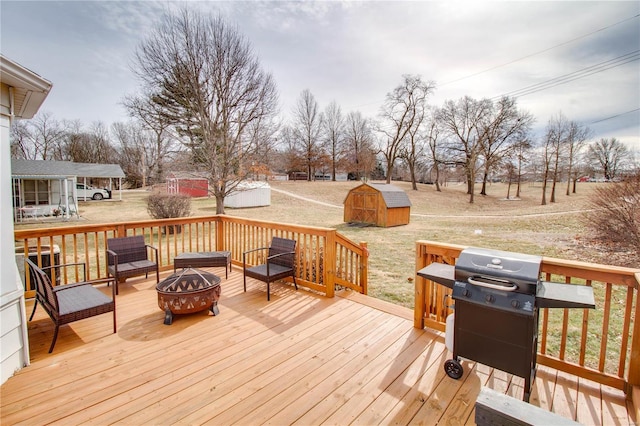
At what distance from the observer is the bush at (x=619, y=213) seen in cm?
771

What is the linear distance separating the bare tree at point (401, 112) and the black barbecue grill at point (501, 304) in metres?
28.8

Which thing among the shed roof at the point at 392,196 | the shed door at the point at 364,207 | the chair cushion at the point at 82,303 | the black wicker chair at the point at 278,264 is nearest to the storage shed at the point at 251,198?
the shed door at the point at 364,207

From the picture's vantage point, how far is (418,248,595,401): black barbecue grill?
1.98 metres

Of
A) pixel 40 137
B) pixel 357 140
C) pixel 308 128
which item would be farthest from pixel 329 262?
pixel 40 137

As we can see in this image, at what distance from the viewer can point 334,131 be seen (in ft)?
125

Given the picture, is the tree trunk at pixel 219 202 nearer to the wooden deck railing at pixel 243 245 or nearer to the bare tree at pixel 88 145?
the wooden deck railing at pixel 243 245

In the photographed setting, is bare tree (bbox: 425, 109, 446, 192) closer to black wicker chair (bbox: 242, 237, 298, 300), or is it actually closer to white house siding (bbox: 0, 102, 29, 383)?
black wicker chair (bbox: 242, 237, 298, 300)

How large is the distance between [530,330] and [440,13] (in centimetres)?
680

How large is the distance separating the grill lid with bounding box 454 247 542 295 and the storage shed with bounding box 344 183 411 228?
12.9 meters

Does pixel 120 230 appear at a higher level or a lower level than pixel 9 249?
lower

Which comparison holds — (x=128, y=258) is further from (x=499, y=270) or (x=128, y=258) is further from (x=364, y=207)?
(x=364, y=207)

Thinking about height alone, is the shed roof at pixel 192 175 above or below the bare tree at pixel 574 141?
below

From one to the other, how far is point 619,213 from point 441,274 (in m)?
9.47

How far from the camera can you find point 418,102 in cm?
2795
